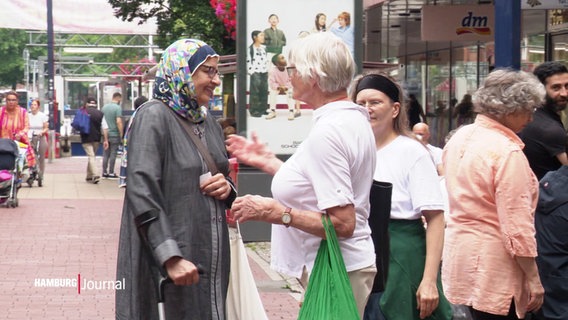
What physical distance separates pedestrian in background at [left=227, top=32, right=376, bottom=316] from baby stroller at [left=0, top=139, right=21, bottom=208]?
1542cm

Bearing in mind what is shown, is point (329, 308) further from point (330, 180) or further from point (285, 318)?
point (285, 318)

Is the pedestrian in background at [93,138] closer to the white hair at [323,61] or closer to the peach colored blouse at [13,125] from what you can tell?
the peach colored blouse at [13,125]

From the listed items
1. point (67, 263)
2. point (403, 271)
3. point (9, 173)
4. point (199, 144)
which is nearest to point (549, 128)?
point (403, 271)

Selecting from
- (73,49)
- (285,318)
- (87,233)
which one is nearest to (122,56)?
(73,49)

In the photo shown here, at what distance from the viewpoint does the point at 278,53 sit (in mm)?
13289

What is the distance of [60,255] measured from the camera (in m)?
13.3

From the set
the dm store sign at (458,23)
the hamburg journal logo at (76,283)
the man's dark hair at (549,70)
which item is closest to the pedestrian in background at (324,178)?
the man's dark hair at (549,70)

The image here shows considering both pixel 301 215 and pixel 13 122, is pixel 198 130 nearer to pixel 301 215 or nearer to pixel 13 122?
pixel 301 215

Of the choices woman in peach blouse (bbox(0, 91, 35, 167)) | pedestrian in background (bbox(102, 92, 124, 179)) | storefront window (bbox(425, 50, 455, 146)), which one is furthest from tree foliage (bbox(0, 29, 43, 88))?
woman in peach blouse (bbox(0, 91, 35, 167))

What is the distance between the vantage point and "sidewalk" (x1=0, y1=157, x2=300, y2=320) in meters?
9.88

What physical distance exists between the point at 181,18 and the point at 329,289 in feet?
66.6

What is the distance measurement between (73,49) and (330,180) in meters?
51.7

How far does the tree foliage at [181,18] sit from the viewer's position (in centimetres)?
2280

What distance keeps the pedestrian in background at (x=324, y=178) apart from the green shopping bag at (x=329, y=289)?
0.05 meters
